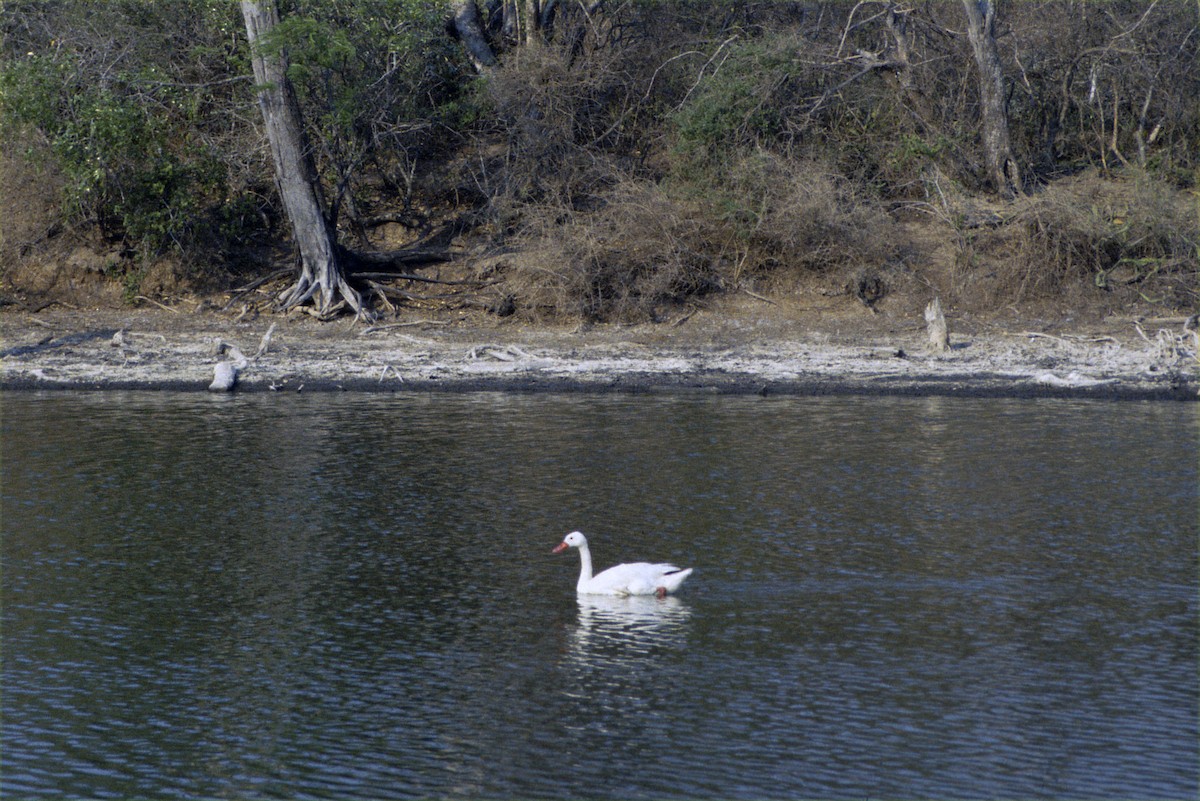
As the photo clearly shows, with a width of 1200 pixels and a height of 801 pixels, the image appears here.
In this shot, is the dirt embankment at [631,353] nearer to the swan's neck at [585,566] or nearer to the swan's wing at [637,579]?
the swan's neck at [585,566]

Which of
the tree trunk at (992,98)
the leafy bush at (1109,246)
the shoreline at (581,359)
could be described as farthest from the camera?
the tree trunk at (992,98)

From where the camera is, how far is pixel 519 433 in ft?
54.8

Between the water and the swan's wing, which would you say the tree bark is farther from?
the swan's wing

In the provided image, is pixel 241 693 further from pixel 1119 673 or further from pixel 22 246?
pixel 22 246

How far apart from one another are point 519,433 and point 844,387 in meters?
5.42

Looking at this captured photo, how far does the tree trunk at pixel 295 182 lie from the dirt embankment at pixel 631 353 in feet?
2.16

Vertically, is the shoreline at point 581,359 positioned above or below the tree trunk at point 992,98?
below

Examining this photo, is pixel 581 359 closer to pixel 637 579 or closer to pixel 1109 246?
pixel 1109 246

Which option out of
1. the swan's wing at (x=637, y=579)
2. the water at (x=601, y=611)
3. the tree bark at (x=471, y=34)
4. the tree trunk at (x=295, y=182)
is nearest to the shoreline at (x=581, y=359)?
the tree trunk at (x=295, y=182)

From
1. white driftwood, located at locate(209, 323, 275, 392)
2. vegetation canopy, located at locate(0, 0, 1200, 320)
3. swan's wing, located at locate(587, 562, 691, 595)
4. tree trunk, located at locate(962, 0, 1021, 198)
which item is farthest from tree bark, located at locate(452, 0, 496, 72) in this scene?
swan's wing, located at locate(587, 562, 691, 595)

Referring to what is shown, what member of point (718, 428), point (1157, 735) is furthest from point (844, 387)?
point (1157, 735)

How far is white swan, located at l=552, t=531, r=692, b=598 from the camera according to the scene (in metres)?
10.4

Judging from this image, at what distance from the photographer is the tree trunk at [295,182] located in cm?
2366

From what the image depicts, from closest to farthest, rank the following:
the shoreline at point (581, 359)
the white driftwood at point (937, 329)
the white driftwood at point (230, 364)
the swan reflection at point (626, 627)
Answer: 1. the swan reflection at point (626, 627)
2. the shoreline at point (581, 359)
3. the white driftwood at point (230, 364)
4. the white driftwood at point (937, 329)
